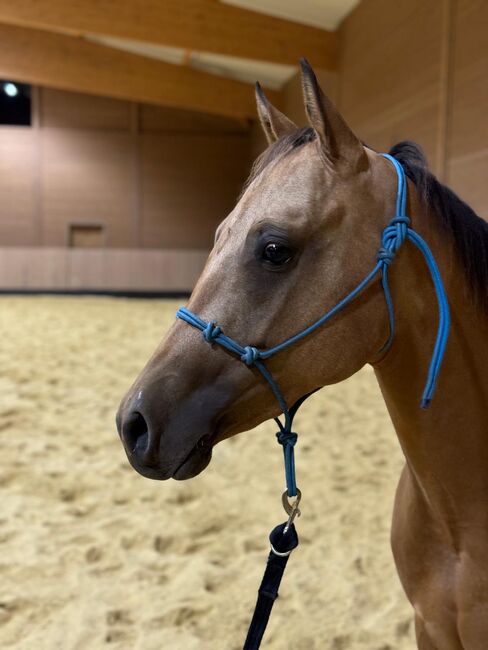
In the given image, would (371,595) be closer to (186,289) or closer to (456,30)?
A: (456,30)

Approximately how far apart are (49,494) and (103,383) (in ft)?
5.05

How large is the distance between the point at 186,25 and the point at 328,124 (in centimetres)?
556

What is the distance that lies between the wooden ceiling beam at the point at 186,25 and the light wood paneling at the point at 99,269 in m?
4.88

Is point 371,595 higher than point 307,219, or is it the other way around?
point 307,219

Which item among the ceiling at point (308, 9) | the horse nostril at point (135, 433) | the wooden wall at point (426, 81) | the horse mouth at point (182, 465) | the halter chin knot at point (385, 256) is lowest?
the horse mouth at point (182, 465)

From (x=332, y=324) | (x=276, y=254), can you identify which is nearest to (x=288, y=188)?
(x=276, y=254)

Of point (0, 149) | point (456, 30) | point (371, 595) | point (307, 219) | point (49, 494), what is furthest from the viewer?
point (0, 149)

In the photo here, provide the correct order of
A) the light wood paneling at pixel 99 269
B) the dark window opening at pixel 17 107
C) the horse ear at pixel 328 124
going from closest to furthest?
1. the horse ear at pixel 328 124
2. the light wood paneling at pixel 99 269
3. the dark window opening at pixel 17 107

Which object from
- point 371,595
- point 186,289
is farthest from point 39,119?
point 371,595

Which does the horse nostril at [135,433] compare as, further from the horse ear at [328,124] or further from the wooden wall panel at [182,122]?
the wooden wall panel at [182,122]

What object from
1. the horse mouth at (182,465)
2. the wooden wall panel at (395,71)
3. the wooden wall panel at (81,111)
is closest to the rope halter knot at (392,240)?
the horse mouth at (182,465)

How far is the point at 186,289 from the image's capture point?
1080 centimetres

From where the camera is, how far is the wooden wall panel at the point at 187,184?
10711 millimetres

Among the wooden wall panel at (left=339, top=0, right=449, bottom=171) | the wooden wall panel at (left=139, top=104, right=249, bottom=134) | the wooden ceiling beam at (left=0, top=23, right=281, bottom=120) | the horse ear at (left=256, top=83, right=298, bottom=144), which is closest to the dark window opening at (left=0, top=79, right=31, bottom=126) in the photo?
the wooden wall panel at (left=139, top=104, right=249, bottom=134)
